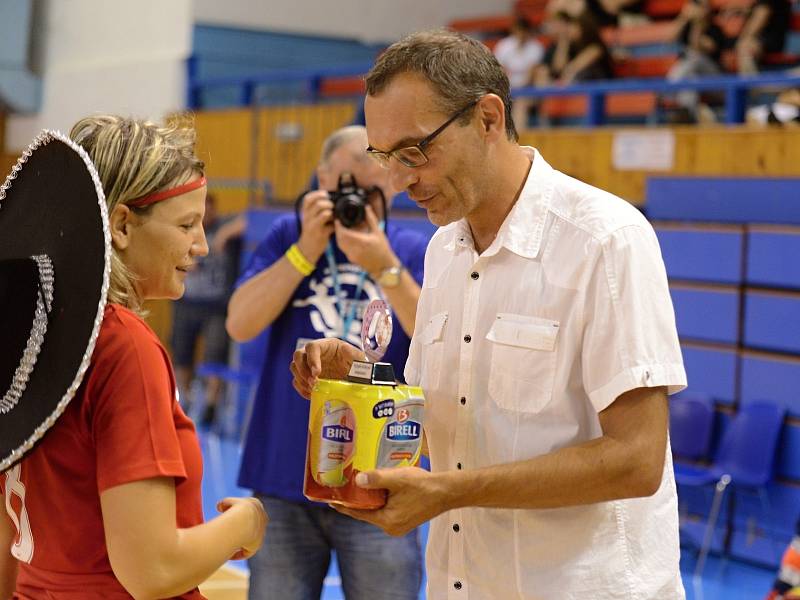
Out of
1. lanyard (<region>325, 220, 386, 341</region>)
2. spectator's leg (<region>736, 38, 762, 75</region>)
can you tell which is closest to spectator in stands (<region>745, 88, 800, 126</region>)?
spectator's leg (<region>736, 38, 762, 75</region>)

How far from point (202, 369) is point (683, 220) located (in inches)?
175

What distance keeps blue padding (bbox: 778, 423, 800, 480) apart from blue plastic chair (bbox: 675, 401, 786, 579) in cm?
6

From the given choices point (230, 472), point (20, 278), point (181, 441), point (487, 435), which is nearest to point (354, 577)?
point (487, 435)

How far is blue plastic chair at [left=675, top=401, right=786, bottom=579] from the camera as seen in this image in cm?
651

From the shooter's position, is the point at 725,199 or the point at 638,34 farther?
the point at 638,34

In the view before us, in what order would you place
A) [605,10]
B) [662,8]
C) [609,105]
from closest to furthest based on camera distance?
[609,105]
[605,10]
[662,8]

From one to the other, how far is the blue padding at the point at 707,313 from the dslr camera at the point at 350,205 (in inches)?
161

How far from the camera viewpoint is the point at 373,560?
306cm

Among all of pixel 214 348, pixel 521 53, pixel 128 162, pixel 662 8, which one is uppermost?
pixel 662 8

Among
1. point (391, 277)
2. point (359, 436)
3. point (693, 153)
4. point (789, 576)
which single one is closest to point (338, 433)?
point (359, 436)

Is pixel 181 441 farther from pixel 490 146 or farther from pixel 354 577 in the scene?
pixel 354 577

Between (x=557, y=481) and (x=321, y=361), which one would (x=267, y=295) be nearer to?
(x=321, y=361)

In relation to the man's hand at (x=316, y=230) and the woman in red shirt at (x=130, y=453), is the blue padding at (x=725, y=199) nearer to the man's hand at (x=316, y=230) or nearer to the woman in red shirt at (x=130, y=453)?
the man's hand at (x=316, y=230)

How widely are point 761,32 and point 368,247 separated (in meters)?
7.13
